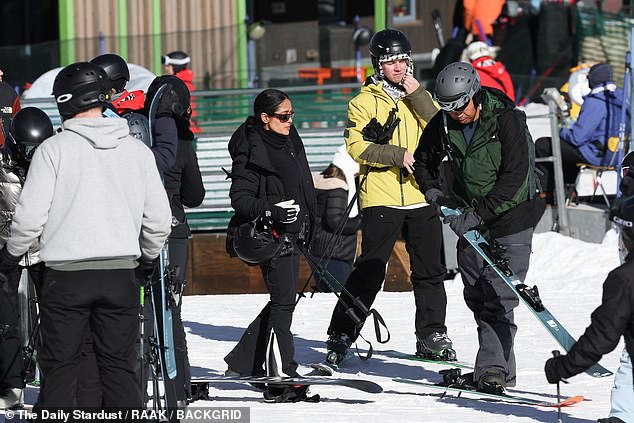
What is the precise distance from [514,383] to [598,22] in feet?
37.0

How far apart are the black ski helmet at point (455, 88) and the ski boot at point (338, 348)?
1886 mm

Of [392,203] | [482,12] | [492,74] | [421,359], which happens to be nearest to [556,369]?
[421,359]

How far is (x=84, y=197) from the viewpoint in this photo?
6188 millimetres

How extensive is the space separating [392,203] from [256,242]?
131cm

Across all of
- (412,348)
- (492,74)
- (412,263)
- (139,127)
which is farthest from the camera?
(492,74)

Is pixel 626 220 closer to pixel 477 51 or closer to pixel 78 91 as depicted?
pixel 78 91

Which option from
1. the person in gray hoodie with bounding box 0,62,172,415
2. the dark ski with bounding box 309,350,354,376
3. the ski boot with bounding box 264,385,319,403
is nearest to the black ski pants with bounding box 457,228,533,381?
the ski boot with bounding box 264,385,319,403

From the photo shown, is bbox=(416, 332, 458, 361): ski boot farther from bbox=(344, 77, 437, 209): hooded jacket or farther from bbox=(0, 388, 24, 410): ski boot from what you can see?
bbox=(0, 388, 24, 410): ski boot

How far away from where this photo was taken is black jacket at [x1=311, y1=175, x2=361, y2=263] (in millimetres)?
12148

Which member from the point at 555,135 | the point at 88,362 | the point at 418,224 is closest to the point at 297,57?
the point at 555,135

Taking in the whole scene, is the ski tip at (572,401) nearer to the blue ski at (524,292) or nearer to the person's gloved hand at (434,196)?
the blue ski at (524,292)

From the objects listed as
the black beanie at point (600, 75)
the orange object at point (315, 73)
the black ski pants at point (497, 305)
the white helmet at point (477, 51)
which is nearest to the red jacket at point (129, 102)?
the black ski pants at point (497, 305)

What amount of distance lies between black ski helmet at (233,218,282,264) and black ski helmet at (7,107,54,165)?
126 centimetres

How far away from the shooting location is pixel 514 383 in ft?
27.4
